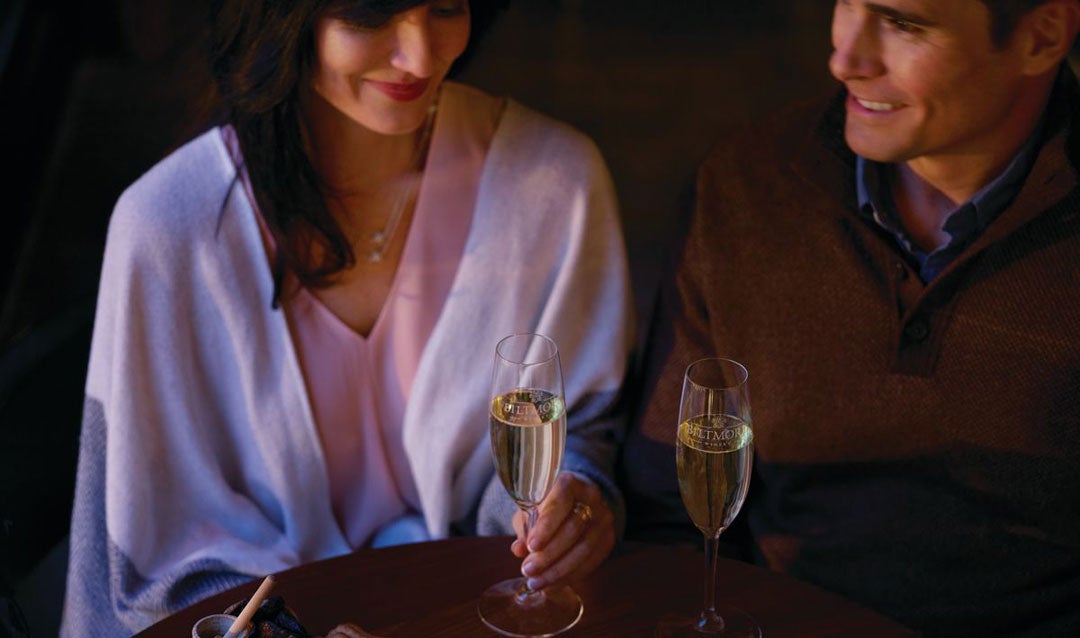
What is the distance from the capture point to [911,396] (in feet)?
5.69

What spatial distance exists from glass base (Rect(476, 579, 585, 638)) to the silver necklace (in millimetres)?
685

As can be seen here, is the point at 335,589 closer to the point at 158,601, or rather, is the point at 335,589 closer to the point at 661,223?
the point at 158,601

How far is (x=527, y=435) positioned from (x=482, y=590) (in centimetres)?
20

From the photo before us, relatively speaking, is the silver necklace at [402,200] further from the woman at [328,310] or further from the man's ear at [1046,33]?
the man's ear at [1046,33]

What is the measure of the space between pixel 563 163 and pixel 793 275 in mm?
388

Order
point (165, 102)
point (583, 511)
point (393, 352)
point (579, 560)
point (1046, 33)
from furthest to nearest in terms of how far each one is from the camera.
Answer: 1. point (165, 102)
2. point (393, 352)
3. point (1046, 33)
4. point (583, 511)
5. point (579, 560)

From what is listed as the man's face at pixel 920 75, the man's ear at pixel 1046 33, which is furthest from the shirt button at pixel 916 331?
the man's ear at pixel 1046 33

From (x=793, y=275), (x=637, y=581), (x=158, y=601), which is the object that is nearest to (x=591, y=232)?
(x=793, y=275)

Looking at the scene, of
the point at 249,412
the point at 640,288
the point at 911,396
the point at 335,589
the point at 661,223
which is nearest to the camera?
the point at 335,589

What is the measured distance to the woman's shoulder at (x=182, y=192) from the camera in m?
1.80

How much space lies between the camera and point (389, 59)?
5.64ft

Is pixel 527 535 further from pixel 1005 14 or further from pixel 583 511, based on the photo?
pixel 1005 14

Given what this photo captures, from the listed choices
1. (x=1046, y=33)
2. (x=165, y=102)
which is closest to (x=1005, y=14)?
(x=1046, y=33)

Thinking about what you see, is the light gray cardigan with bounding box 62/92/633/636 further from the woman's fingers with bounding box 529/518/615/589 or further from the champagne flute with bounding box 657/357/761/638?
the champagne flute with bounding box 657/357/761/638
